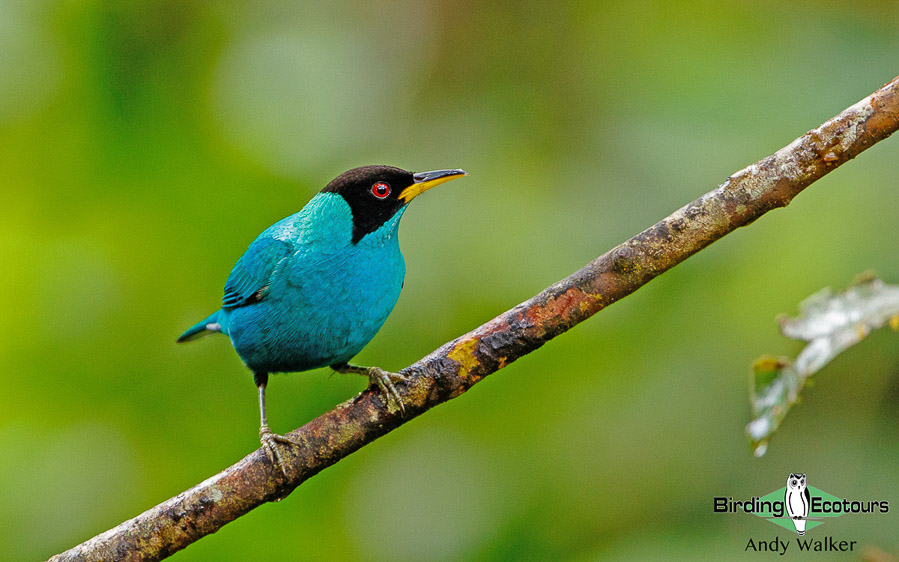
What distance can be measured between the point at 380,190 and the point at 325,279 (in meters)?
0.43

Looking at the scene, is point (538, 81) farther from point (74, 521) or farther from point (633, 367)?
point (74, 521)

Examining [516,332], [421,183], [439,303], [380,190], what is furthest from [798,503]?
[380,190]

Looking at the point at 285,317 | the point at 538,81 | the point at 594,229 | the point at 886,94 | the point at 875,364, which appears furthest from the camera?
the point at 538,81

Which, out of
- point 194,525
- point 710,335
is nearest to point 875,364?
point 710,335

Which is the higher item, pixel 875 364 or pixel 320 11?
pixel 320 11

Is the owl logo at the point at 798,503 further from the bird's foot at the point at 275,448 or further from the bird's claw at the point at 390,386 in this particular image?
the bird's foot at the point at 275,448

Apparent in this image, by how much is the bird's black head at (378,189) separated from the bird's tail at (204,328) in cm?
81

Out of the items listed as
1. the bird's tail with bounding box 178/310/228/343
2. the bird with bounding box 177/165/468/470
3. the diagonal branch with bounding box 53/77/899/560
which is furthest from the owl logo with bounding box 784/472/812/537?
the bird's tail with bounding box 178/310/228/343

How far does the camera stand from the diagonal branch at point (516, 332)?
2.34m

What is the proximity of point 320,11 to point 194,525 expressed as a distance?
355 centimetres

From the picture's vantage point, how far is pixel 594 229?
14.1ft

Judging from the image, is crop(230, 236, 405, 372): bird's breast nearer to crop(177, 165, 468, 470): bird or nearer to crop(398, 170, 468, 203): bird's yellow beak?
crop(177, 165, 468, 470): bird

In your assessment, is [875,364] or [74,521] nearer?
[875,364]

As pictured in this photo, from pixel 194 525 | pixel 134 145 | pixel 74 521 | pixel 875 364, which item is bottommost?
pixel 194 525
